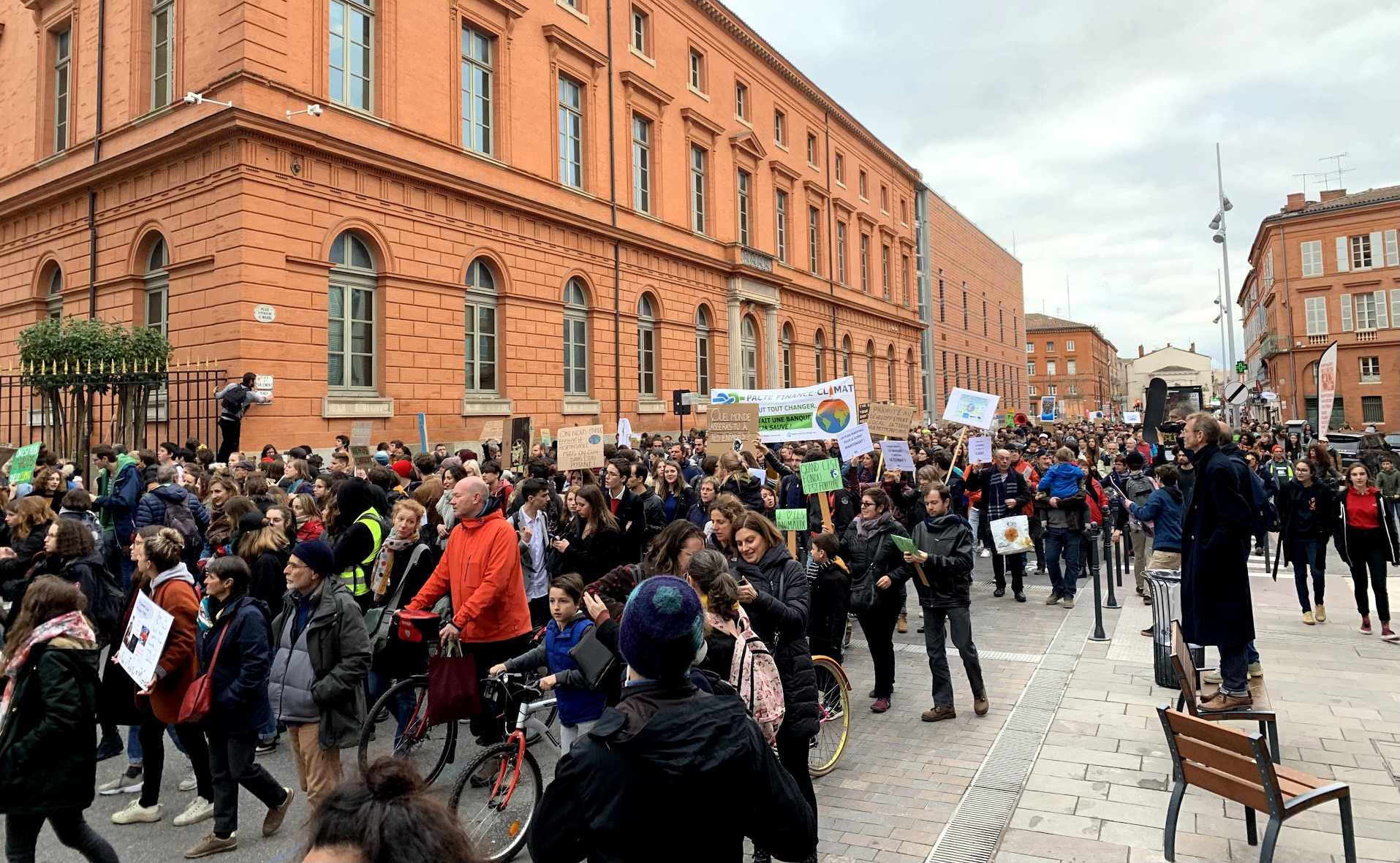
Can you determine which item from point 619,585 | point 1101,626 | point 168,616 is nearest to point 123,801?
point 168,616

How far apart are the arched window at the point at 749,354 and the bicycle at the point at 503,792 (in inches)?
1057

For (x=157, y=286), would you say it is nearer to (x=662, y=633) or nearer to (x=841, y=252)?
(x=662, y=633)

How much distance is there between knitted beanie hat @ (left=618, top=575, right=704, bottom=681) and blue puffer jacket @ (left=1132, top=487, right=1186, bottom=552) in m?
7.93

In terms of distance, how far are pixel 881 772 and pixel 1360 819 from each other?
2708 millimetres

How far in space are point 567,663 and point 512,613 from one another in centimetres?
104

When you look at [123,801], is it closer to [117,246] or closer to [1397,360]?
[117,246]

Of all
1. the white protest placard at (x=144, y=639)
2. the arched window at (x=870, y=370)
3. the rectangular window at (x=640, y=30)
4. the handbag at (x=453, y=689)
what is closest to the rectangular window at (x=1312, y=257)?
the arched window at (x=870, y=370)

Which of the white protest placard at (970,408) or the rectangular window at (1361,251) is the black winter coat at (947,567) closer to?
the white protest placard at (970,408)

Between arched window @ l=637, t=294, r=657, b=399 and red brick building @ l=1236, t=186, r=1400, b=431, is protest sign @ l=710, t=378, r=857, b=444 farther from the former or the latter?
red brick building @ l=1236, t=186, r=1400, b=431

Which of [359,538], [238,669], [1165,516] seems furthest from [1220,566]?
[238,669]

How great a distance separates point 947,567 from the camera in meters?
6.60

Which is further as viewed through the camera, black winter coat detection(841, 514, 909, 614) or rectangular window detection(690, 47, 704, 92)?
rectangular window detection(690, 47, 704, 92)

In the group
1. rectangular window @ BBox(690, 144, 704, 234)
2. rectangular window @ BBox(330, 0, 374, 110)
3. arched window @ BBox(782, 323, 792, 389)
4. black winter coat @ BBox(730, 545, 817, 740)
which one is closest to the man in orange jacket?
black winter coat @ BBox(730, 545, 817, 740)

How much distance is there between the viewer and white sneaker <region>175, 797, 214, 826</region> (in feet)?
16.2
